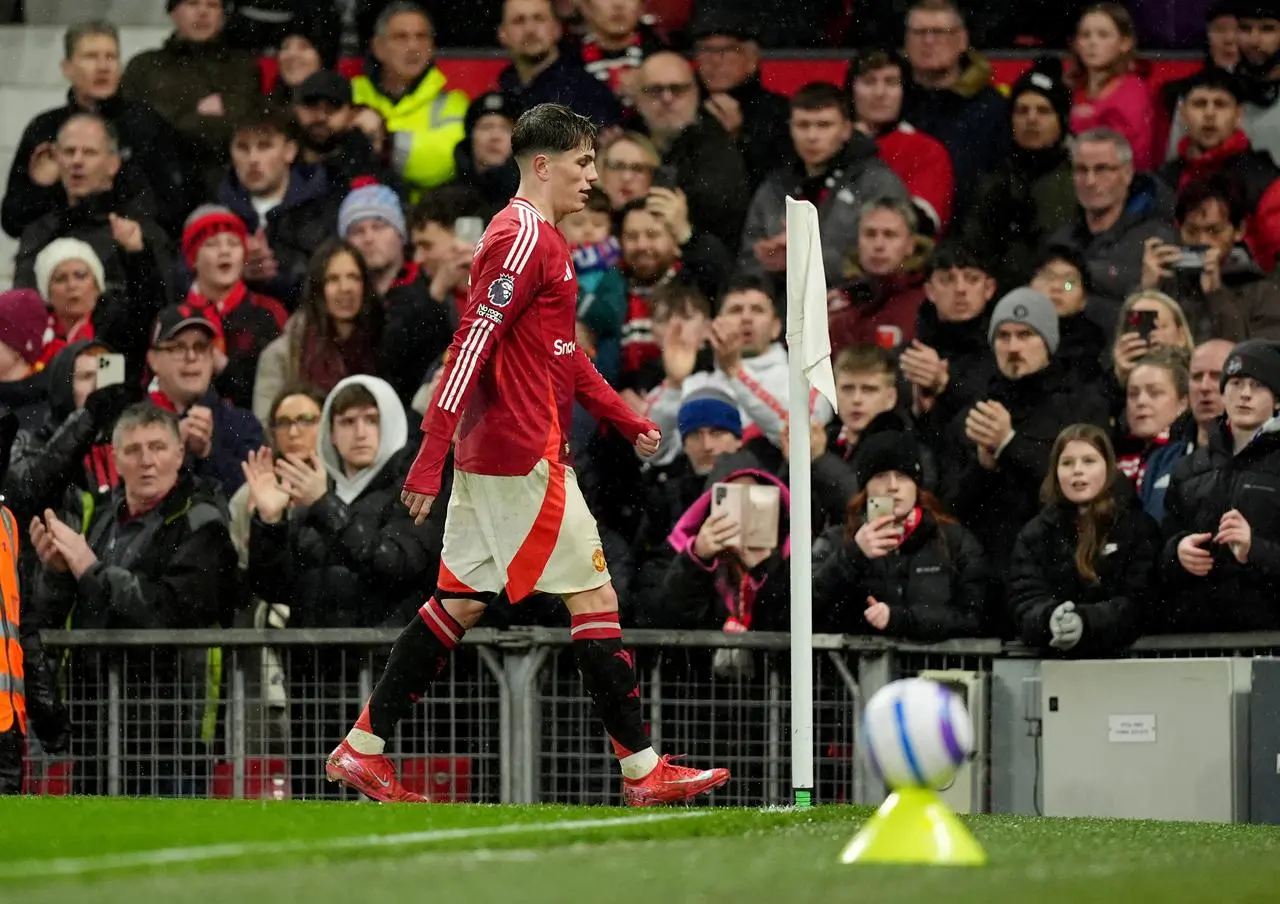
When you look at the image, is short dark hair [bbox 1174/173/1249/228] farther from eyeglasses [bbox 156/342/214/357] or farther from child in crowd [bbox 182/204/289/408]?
eyeglasses [bbox 156/342/214/357]

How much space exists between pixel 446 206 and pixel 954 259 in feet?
9.05

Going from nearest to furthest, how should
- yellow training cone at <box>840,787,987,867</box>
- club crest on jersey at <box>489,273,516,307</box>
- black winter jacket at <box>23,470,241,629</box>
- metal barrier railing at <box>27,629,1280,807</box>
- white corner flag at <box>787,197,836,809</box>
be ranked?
yellow training cone at <box>840,787,987,867</box>
white corner flag at <box>787,197,836,809</box>
club crest on jersey at <box>489,273,516,307</box>
metal barrier railing at <box>27,629,1280,807</box>
black winter jacket at <box>23,470,241,629</box>

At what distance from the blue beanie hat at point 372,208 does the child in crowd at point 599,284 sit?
976mm

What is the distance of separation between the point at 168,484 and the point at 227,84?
10.8 feet

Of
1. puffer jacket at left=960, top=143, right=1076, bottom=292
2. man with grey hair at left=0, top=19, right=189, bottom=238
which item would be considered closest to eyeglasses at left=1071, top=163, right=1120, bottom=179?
puffer jacket at left=960, top=143, right=1076, bottom=292

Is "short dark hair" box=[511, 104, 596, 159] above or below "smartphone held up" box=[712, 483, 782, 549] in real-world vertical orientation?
above

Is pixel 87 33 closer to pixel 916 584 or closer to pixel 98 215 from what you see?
pixel 98 215

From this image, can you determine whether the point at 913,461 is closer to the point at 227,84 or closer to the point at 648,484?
the point at 648,484

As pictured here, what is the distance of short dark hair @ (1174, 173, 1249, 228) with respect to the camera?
1128 centimetres

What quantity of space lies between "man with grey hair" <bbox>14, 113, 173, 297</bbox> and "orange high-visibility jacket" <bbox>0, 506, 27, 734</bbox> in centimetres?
385

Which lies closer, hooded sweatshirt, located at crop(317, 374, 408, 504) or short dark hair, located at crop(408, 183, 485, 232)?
hooded sweatshirt, located at crop(317, 374, 408, 504)

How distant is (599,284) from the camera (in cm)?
1164

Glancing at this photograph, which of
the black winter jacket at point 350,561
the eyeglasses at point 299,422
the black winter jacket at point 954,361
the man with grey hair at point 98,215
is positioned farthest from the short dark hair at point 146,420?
the black winter jacket at point 954,361

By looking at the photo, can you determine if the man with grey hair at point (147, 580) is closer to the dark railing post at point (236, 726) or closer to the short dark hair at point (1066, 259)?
the dark railing post at point (236, 726)
